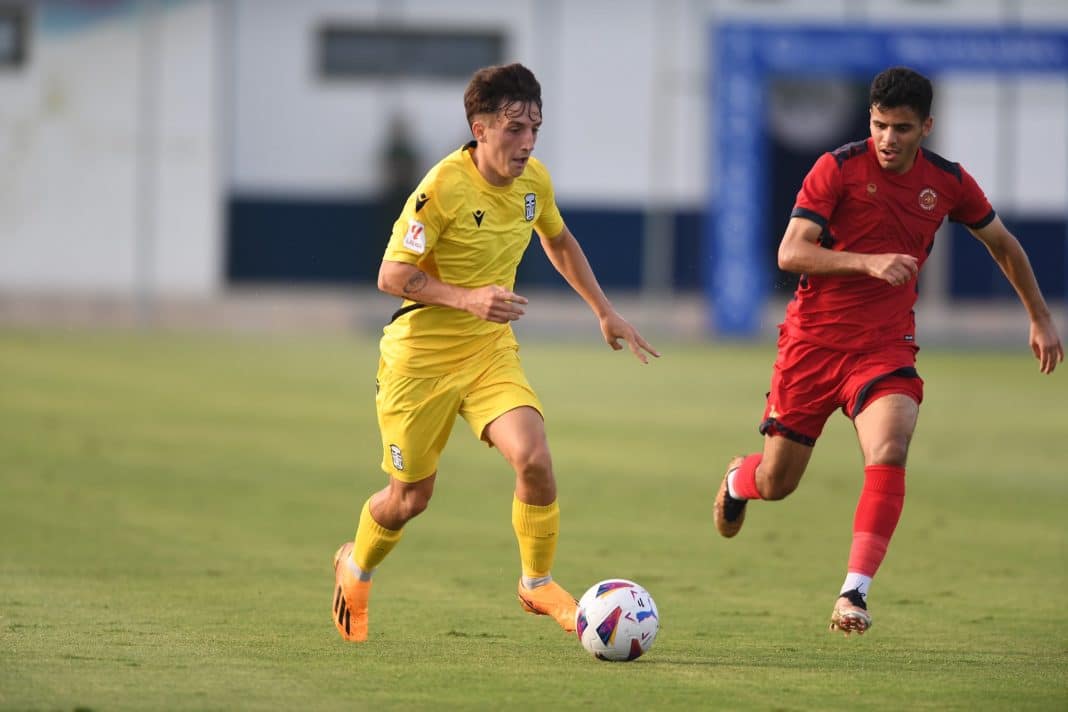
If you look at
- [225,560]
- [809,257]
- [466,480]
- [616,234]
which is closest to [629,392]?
[466,480]

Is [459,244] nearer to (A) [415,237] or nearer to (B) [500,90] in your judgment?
(A) [415,237]

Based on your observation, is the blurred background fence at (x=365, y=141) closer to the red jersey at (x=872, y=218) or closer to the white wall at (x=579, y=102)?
the white wall at (x=579, y=102)

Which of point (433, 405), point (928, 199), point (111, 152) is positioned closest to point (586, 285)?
point (433, 405)

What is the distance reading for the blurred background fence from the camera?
89.7ft

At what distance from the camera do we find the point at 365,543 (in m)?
6.95

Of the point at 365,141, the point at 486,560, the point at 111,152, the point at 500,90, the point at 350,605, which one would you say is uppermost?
the point at 500,90

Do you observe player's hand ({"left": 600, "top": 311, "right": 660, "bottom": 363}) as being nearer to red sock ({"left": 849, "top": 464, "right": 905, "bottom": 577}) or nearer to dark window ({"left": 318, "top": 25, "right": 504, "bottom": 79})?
red sock ({"left": 849, "top": 464, "right": 905, "bottom": 577})

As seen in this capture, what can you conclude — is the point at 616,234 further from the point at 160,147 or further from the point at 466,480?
the point at 466,480

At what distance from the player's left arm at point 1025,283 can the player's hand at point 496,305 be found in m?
2.12

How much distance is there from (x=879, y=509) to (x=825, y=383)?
76 centimetres

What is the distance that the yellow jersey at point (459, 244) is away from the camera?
661 cm

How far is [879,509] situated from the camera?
21.8 feet

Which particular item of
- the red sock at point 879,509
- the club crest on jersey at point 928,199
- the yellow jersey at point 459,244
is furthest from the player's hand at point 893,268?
the yellow jersey at point 459,244

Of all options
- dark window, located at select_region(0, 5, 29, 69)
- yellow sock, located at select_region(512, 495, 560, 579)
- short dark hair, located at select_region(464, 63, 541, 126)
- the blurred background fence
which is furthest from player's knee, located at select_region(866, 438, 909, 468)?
dark window, located at select_region(0, 5, 29, 69)
